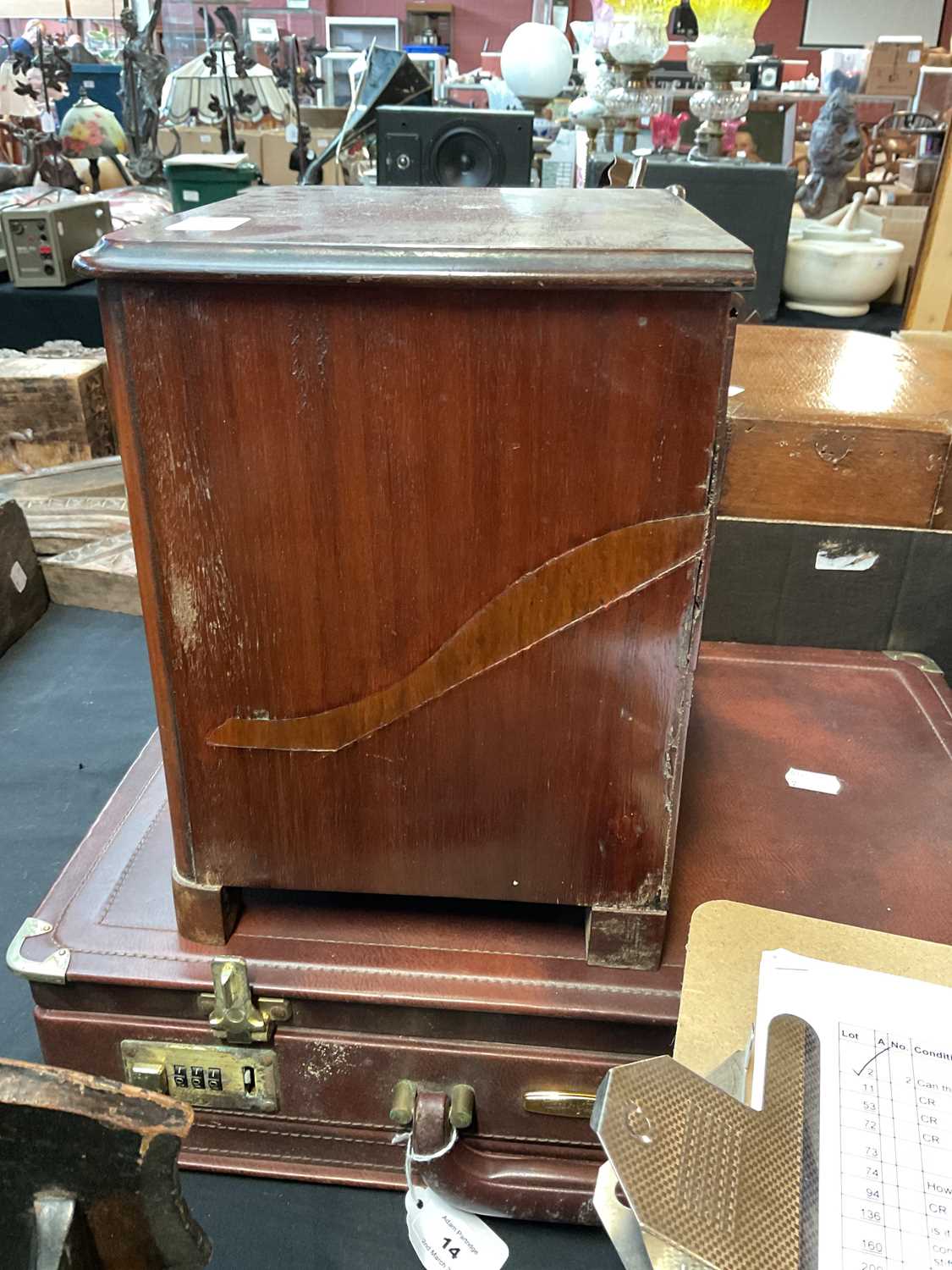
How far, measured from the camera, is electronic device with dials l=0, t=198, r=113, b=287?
2.25m

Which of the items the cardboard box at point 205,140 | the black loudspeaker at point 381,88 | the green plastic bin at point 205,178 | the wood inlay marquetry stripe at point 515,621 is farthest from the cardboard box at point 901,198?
the wood inlay marquetry stripe at point 515,621

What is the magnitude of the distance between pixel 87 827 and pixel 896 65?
455cm

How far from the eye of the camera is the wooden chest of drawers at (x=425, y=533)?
54 cm

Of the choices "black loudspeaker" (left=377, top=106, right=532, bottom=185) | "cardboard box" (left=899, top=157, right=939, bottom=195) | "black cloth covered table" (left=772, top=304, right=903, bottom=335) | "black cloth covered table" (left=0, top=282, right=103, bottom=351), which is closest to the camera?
"black loudspeaker" (left=377, top=106, right=532, bottom=185)

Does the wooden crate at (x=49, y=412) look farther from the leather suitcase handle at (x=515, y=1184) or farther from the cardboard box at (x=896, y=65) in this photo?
the cardboard box at (x=896, y=65)

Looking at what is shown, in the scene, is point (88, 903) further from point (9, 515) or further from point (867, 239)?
point (867, 239)

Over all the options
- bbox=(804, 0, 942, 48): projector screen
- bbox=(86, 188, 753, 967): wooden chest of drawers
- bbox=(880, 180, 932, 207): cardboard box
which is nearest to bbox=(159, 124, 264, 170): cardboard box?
bbox=(880, 180, 932, 207): cardboard box

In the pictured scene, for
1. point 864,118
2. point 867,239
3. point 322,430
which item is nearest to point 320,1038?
point 322,430

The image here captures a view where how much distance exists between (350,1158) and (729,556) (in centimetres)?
77

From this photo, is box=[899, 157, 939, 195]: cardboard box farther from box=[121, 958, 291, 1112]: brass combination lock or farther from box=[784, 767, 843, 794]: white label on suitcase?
box=[121, 958, 291, 1112]: brass combination lock

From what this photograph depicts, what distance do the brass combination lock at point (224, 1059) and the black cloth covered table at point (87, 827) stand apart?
0.09m

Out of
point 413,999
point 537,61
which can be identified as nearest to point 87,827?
point 413,999

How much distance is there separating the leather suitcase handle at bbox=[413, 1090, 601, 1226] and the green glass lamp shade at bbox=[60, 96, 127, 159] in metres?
3.38

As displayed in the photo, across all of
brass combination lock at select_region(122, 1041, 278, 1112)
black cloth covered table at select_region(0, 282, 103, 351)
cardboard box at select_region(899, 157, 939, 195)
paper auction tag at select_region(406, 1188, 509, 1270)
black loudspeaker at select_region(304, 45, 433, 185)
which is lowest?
paper auction tag at select_region(406, 1188, 509, 1270)
